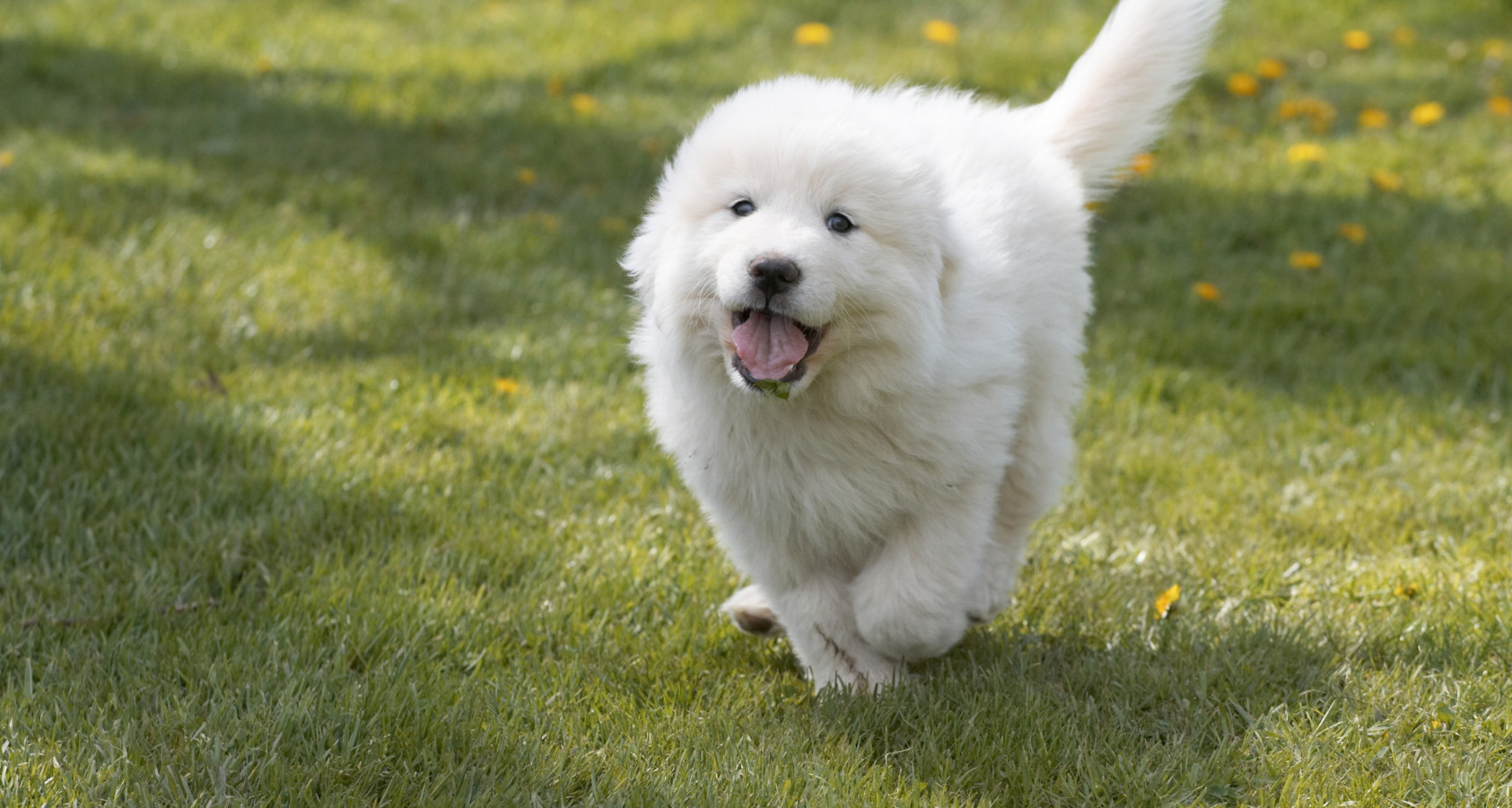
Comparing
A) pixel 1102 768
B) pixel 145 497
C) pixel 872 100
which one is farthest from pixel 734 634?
pixel 145 497

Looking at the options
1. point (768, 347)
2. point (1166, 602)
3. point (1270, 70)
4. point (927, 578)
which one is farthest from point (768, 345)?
point (1270, 70)

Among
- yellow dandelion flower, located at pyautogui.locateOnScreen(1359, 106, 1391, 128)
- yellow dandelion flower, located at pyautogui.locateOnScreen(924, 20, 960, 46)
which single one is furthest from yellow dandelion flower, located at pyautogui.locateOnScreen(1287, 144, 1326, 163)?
yellow dandelion flower, located at pyautogui.locateOnScreen(924, 20, 960, 46)

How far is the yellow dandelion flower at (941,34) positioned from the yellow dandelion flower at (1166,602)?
16.0 feet

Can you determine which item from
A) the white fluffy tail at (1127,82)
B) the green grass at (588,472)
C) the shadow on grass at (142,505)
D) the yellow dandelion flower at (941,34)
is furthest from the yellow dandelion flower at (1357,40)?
the shadow on grass at (142,505)

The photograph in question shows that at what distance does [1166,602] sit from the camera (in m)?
3.32

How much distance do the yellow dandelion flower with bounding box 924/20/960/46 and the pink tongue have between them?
5424mm

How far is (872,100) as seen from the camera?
123 inches

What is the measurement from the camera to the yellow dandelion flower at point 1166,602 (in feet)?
10.8

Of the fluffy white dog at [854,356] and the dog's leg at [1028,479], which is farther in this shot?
the dog's leg at [1028,479]

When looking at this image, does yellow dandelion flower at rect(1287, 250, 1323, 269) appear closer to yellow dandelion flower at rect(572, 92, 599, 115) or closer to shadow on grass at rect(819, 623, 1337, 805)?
shadow on grass at rect(819, 623, 1337, 805)

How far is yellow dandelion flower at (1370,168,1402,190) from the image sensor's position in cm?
608

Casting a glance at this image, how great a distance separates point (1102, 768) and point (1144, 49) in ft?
6.18

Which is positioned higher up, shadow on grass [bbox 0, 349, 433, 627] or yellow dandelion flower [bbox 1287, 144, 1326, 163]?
yellow dandelion flower [bbox 1287, 144, 1326, 163]

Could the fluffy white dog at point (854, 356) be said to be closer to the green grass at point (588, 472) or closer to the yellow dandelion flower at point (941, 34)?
the green grass at point (588, 472)
